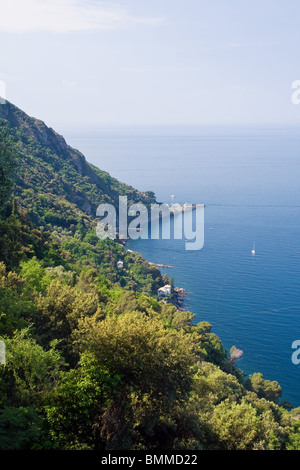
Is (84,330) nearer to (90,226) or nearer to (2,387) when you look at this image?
(2,387)

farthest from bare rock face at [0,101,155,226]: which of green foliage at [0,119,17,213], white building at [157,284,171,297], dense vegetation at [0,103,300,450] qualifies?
dense vegetation at [0,103,300,450]

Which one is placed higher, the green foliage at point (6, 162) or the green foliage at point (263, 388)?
the green foliage at point (6, 162)

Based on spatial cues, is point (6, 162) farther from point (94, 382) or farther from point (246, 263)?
point (246, 263)

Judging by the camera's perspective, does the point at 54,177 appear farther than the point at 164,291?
Yes

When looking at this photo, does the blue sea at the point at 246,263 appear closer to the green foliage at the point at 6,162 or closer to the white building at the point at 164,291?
the white building at the point at 164,291

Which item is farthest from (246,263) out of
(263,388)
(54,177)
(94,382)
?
(94,382)

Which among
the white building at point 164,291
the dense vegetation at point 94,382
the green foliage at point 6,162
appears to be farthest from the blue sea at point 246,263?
the green foliage at point 6,162

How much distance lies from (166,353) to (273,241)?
73.3 m

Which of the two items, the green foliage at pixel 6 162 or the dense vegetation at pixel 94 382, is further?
the green foliage at pixel 6 162

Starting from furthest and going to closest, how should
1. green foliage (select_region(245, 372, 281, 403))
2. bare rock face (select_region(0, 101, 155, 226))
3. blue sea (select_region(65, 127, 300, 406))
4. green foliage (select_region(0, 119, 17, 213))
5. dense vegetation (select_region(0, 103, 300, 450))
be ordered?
bare rock face (select_region(0, 101, 155, 226)) < blue sea (select_region(65, 127, 300, 406)) < green foliage (select_region(245, 372, 281, 403)) < green foliage (select_region(0, 119, 17, 213)) < dense vegetation (select_region(0, 103, 300, 450))

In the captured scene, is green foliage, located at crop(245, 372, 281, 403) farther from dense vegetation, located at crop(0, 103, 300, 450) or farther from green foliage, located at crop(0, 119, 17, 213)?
green foliage, located at crop(0, 119, 17, 213)

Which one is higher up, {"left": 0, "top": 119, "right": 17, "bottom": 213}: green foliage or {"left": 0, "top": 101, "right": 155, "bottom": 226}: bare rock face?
{"left": 0, "top": 101, "right": 155, "bottom": 226}: bare rock face

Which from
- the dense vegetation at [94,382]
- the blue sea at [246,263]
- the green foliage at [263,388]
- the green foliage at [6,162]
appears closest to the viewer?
the dense vegetation at [94,382]

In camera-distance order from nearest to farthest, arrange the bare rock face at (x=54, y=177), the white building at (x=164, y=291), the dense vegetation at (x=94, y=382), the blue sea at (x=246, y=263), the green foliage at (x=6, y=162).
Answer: the dense vegetation at (x=94, y=382) → the green foliage at (x=6, y=162) → the blue sea at (x=246, y=263) → the white building at (x=164, y=291) → the bare rock face at (x=54, y=177)
